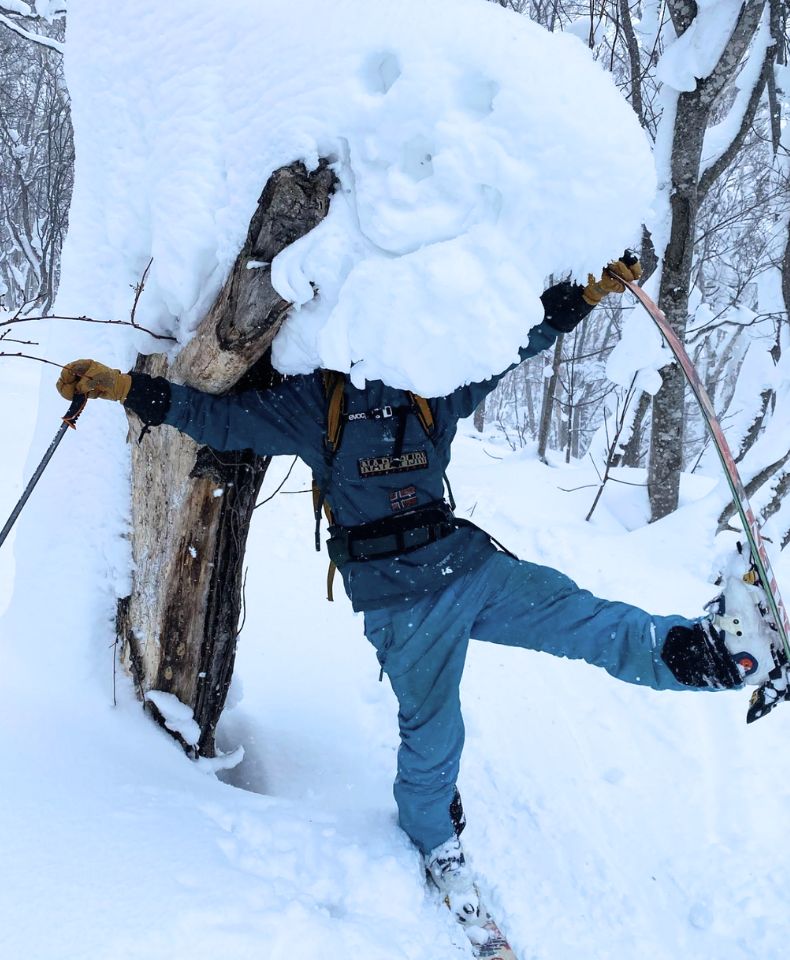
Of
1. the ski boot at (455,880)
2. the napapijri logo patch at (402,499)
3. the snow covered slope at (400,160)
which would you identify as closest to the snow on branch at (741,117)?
the snow covered slope at (400,160)

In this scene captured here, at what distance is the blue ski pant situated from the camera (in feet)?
6.70

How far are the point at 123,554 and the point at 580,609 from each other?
5.48 ft

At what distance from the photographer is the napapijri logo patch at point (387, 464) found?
6.81 ft

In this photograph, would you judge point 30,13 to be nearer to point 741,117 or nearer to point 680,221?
point 680,221

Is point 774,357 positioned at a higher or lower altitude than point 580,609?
higher

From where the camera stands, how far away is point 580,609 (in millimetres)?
2064

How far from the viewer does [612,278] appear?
2.01 m

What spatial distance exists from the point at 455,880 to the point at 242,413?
1.67 meters

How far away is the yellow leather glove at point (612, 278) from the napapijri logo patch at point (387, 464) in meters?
0.73

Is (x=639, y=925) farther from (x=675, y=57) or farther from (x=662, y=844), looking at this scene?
(x=675, y=57)

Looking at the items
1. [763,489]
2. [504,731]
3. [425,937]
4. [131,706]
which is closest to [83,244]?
[131,706]

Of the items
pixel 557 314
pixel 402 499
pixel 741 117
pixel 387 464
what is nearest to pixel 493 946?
pixel 402 499

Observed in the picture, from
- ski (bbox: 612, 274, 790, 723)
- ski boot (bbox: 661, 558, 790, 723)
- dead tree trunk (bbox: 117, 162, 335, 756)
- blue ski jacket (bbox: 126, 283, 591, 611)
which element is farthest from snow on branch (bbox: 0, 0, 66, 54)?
ski boot (bbox: 661, 558, 790, 723)

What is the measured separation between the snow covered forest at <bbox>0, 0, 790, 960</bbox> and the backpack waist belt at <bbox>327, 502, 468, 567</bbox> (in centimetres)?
45
